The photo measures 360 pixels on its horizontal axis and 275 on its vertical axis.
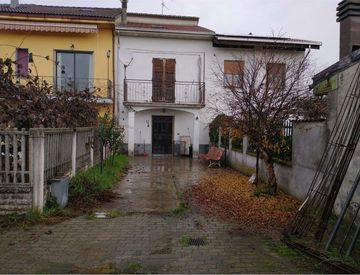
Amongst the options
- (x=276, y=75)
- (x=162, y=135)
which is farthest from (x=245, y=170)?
(x=162, y=135)

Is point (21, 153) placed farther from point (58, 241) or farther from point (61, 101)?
point (61, 101)

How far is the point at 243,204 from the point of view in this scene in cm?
805

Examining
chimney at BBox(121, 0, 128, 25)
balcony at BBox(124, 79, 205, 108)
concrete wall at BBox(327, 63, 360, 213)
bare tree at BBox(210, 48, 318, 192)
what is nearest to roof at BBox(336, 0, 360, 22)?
bare tree at BBox(210, 48, 318, 192)

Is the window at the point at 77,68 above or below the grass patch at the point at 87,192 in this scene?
above

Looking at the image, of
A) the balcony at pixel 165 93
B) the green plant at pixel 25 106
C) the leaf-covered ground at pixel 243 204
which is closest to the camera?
the leaf-covered ground at pixel 243 204

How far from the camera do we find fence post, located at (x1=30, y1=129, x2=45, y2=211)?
21.9 ft

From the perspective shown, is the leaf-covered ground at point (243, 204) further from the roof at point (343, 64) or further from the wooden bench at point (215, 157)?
the wooden bench at point (215, 157)

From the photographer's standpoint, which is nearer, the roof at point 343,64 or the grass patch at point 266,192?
the roof at point 343,64

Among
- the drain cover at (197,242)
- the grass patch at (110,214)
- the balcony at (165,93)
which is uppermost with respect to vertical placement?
the balcony at (165,93)

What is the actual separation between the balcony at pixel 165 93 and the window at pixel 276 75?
10.4 meters

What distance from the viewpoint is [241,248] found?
5.23m

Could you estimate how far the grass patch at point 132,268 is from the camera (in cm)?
436

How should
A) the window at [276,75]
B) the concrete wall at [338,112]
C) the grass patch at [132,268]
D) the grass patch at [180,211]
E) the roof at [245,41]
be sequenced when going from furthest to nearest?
the roof at [245,41] → the window at [276,75] → the grass patch at [180,211] → the concrete wall at [338,112] → the grass patch at [132,268]

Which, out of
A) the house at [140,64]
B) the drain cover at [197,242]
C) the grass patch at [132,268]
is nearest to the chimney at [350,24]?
the drain cover at [197,242]
